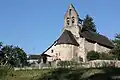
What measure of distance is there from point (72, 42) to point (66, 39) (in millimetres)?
1982

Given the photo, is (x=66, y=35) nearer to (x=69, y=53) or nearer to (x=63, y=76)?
(x=69, y=53)

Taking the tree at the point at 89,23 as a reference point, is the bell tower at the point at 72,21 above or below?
below

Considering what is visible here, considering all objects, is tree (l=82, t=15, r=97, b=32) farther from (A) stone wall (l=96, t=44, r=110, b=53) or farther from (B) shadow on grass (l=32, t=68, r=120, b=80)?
(B) shadow on grass (l=32, t=68, r=120, b=80)

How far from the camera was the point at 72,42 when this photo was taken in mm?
85188

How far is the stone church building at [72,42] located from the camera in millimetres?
83812

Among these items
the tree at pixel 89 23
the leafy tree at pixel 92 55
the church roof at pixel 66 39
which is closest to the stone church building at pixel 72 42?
the church roof at pixel 66 39

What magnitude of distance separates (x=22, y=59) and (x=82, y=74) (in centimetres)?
10465

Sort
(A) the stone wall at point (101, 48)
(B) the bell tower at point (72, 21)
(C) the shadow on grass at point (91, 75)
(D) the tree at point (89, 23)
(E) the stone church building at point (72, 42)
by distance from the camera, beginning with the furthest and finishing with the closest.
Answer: (D) the tree at point (89, 23), (A) the stone wall at point (101, 48), (B) the bell tower at point (72, 21), (E) the stone church building at point (72, 42), (C) the shadow on grass at point (91, 75)

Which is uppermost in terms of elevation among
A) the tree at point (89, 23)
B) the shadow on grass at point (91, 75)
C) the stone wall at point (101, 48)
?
the tree at point (89, 23)

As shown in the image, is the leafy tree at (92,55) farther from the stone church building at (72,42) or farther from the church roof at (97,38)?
the church roof at (97,38)

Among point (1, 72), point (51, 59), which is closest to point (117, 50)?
point (51, 59)

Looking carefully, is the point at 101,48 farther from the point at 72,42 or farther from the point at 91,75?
the point at 91,75

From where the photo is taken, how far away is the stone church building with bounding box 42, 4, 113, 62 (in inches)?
3300

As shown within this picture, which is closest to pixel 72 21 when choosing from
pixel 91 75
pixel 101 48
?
pixel 101 48
